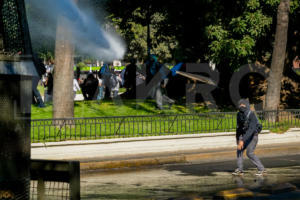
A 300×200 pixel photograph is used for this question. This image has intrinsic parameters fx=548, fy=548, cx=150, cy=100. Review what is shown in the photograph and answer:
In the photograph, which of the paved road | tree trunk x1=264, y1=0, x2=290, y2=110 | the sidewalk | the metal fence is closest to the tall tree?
the metal fence

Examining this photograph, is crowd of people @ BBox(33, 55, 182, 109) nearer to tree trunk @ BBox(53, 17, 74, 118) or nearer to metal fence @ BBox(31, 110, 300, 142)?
tree trunk @ BBox(53, 17, 74, 118)

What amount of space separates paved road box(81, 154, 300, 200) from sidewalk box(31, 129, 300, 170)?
0.60 metres

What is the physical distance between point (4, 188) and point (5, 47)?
0.84 meters

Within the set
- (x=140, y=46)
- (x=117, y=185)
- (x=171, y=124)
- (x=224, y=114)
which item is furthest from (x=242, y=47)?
(x=140, y=46)

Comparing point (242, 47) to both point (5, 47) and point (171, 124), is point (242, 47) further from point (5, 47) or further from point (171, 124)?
point (5, 47)

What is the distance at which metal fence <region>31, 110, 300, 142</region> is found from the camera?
14898 mm

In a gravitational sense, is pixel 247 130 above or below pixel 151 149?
above

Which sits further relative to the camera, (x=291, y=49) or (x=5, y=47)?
(x=291, y=49)

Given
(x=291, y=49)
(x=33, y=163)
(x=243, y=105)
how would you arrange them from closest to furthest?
(x=33, y=163), (x=243, y=105), (x=291, y=49)

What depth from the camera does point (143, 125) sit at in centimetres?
1627

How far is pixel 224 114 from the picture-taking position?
58.4 ft

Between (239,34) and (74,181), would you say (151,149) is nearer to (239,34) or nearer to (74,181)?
(239,34)

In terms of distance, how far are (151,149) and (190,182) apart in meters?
4.48

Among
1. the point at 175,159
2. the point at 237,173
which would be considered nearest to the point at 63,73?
the point at 175,159
